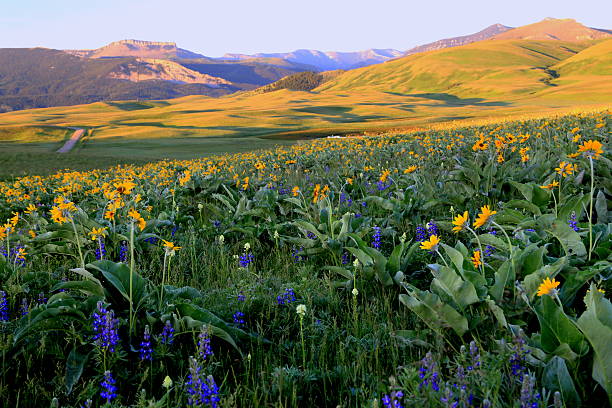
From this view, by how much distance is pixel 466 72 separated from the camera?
15562cm

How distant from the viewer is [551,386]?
1.54 m

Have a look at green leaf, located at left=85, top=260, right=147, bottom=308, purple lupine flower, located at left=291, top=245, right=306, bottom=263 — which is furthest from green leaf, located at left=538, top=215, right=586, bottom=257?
green leaf, located at left=85, top=260, right=147, bottom=308

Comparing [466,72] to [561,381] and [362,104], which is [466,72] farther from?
[561,381]

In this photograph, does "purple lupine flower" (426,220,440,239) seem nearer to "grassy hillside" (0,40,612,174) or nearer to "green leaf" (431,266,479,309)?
"green leaf" (431,266,479,309)

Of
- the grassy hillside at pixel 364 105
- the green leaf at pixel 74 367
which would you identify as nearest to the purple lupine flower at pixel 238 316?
the green leaf at pixel 74 367

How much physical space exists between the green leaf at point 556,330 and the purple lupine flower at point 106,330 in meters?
1.90

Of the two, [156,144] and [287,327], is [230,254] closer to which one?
[287,327]

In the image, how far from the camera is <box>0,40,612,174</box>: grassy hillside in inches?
1719

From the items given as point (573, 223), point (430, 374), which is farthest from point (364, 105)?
point (430, 374)

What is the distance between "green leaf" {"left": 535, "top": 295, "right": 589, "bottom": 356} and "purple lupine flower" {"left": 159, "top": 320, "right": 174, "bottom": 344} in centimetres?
169

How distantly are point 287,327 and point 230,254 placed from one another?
1.79m

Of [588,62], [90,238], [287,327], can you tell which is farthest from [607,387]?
[588,62]

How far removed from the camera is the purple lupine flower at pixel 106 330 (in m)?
1.86

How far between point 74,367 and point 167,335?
423 millimetres
